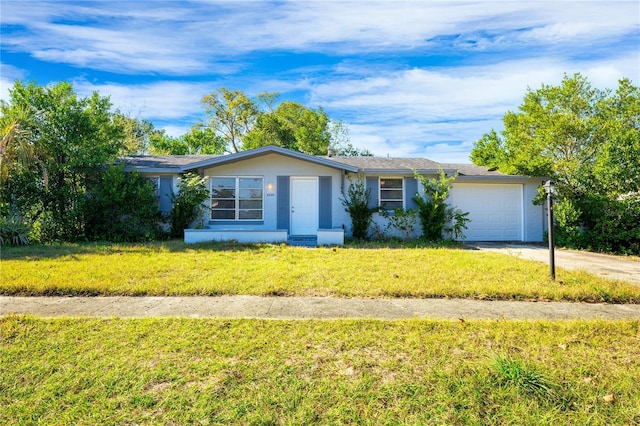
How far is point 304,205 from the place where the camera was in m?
12.7

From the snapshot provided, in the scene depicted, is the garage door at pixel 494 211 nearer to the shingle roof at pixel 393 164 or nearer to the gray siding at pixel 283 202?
the shingle roof at pixel 393 164

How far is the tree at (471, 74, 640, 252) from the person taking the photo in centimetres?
1017

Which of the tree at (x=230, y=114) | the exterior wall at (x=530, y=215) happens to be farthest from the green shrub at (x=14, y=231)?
the tree at (x=230, y=114)

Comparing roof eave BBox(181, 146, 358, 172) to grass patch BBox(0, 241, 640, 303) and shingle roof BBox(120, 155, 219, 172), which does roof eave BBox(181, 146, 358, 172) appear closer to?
shingle roof BBox(120, 155, 219, 172)

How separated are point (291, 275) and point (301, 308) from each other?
179 centimetres

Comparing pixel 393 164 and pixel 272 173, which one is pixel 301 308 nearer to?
pixel 272 173

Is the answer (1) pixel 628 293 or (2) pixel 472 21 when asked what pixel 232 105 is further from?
(1) pixel 628 293

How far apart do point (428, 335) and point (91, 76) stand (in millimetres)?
16429

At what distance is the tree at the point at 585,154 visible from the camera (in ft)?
33.4

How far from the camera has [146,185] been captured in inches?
451

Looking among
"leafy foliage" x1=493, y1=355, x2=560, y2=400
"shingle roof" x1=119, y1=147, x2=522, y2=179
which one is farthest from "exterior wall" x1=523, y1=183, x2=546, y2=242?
"leafy foliage" x1=493, y1=355, x2=560, y2=400

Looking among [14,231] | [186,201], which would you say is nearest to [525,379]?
[186,201]

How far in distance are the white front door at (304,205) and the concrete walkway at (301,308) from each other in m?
7.83

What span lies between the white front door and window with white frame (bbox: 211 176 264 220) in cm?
125
